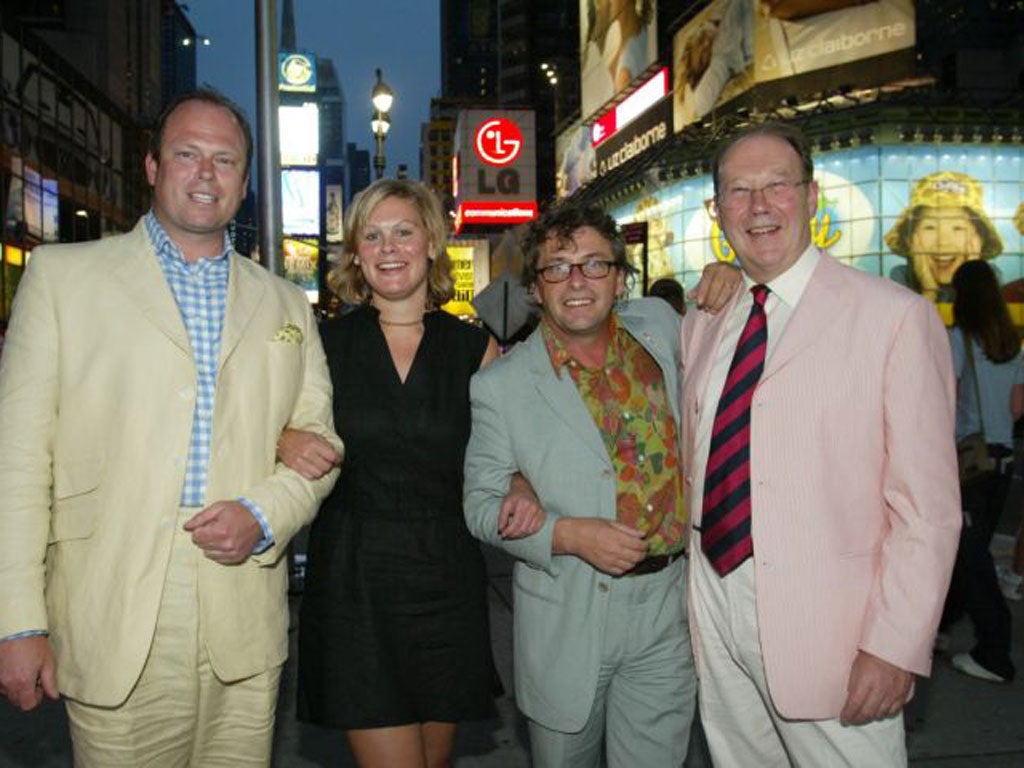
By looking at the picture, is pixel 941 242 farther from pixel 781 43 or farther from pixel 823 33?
pixel 781 43

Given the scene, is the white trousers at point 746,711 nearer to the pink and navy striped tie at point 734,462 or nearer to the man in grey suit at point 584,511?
the pink and navy striped tie at point 734,462

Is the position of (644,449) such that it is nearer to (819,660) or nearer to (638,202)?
(819,660)

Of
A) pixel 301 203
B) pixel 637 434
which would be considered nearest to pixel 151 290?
pixel 637 434

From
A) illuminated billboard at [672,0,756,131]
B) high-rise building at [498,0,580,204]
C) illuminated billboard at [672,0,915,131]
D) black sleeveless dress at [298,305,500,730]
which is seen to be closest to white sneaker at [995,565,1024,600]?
black sleeveless dress at [298,305,500,730]

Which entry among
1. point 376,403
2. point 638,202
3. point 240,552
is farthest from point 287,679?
point 638,202

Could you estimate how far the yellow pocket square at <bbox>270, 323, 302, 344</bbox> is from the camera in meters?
3.04

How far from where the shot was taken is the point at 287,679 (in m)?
6.01

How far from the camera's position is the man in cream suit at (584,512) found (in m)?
3.16

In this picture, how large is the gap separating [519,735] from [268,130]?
5424 mm

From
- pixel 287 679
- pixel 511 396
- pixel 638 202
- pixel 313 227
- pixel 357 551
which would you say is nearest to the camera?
pixel 511 396

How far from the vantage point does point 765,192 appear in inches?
116

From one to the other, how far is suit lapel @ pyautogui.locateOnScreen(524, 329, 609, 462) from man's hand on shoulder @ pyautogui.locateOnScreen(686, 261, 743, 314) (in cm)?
55

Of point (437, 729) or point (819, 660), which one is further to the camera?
point (437, 729)

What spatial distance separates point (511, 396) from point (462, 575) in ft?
2.59
